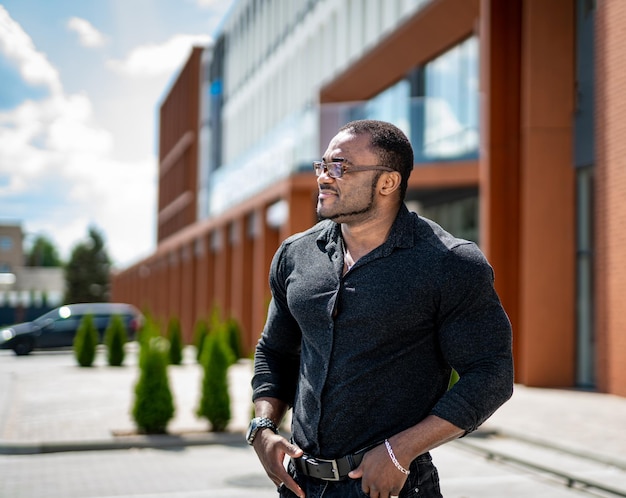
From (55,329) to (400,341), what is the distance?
3119 cm

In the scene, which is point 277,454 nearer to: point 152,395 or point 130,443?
point 130,443

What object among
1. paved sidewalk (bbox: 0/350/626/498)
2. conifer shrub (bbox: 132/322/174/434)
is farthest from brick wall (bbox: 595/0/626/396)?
conifer shrub (bbox: 132/322/174/434)

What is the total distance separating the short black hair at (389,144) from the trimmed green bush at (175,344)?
2407 centimetres

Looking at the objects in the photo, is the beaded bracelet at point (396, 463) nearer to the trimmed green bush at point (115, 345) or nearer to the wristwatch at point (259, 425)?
the wristwatch at point (259, 425)

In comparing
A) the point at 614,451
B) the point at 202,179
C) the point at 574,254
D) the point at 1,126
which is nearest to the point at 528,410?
the point at 614,451

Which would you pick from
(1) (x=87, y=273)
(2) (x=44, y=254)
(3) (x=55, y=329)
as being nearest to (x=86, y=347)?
(3) (x=55, y=329)

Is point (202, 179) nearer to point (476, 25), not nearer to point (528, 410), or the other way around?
point (476, 25)

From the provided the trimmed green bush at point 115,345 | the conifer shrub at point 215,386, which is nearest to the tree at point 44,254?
the trimmed green bush at point 115,345

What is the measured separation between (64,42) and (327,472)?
122 inches

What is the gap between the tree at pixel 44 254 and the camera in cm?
13425

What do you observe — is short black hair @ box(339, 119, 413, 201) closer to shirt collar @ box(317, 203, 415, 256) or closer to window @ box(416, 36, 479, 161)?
shirt collar @ box(317, 203, 415, 256)

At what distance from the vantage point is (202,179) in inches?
2103

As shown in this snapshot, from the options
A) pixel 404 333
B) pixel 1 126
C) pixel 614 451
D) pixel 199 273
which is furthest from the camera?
pixel 199 273

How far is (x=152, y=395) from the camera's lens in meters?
11.0
